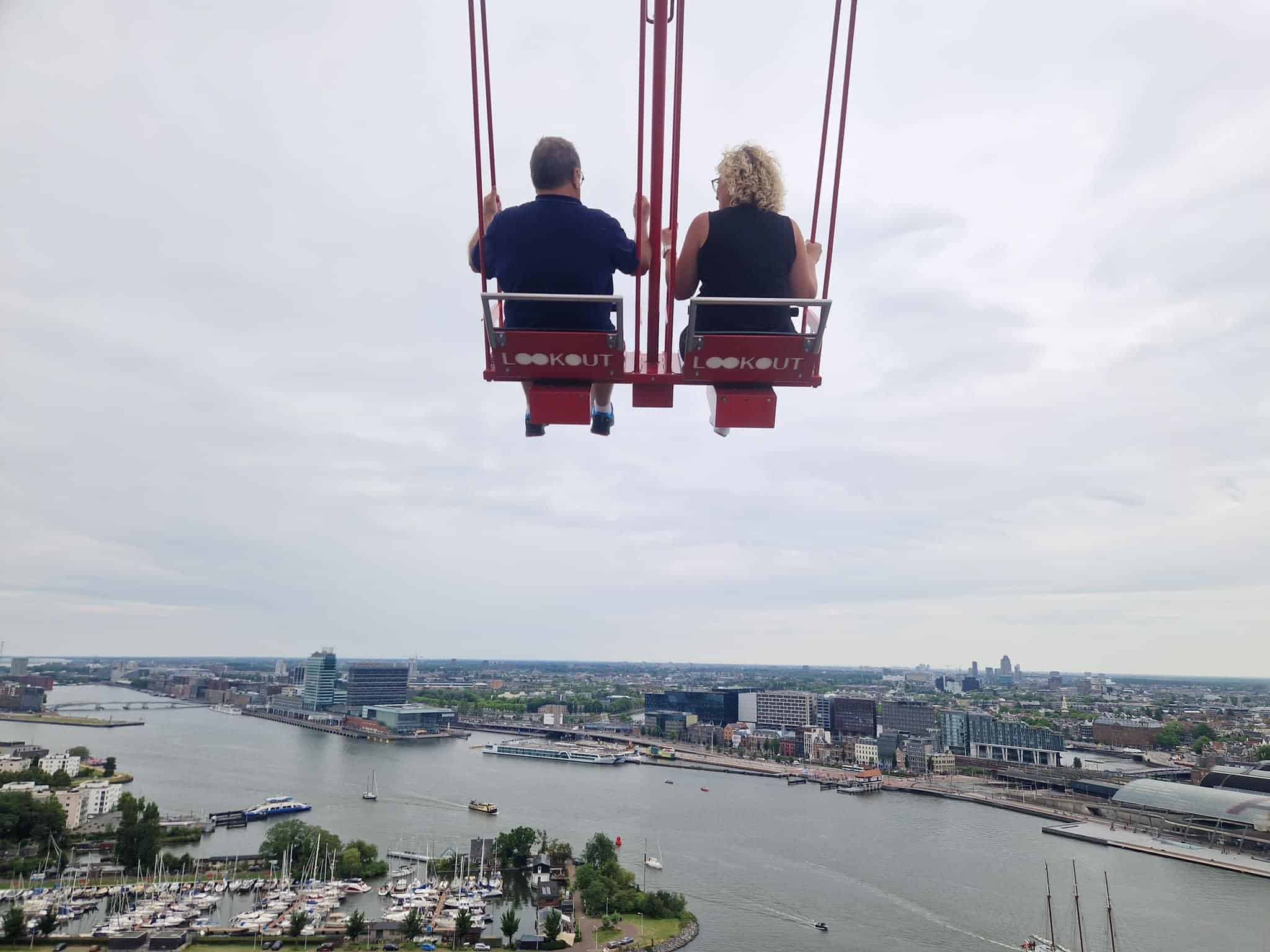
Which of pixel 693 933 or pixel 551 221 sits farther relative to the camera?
pixel 693 933

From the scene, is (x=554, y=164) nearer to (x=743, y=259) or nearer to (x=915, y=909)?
(x=743, y=259)


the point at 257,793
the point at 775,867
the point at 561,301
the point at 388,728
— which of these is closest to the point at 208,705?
the point at 388,728

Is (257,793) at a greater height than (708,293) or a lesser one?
lesser

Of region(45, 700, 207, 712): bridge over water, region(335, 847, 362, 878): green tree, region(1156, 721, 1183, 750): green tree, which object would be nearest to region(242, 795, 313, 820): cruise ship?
region(335, 847, 362, 878): green tree

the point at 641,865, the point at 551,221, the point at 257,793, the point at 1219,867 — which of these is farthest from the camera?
the point at 257,793

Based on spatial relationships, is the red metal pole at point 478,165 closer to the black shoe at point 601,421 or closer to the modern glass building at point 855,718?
the black shoe at point 601,421

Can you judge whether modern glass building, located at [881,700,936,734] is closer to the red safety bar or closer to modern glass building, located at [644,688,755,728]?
modern glass building, located at [644,688,755,728]

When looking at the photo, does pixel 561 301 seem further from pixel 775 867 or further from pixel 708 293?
pixel 775 867
